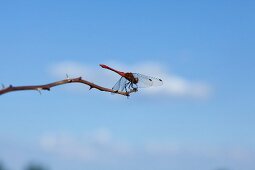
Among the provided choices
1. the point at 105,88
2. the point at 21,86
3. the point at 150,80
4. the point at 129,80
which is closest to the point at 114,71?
the point at 129,80

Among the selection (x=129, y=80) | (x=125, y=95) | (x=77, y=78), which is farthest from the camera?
(x=129, y=80)

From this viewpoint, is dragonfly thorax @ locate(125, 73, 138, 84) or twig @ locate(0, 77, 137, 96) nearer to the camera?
twig @ locate(0, 77, 137, 96)

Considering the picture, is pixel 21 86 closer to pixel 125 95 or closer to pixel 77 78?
A: pixel 77 78

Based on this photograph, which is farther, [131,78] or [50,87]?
[131,78]

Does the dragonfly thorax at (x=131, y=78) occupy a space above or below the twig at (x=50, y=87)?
above

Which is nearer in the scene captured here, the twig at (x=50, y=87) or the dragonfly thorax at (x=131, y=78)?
the twig at (x=50, y=87)

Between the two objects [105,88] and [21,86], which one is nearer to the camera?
[21,86]

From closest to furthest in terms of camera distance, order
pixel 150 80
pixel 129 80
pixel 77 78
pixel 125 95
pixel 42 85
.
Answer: pixel 42 85, pixel 77 78, pixel 125 95, pixel 129 80, pixel 150 80

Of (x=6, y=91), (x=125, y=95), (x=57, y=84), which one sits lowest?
(x=6, y=91)

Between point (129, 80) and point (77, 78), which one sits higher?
point (129, 80)

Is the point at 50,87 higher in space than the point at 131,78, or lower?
lower

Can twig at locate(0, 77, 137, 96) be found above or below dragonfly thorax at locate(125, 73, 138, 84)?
below

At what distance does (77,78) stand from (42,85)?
19 cm

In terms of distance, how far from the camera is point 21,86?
49.0 inches
